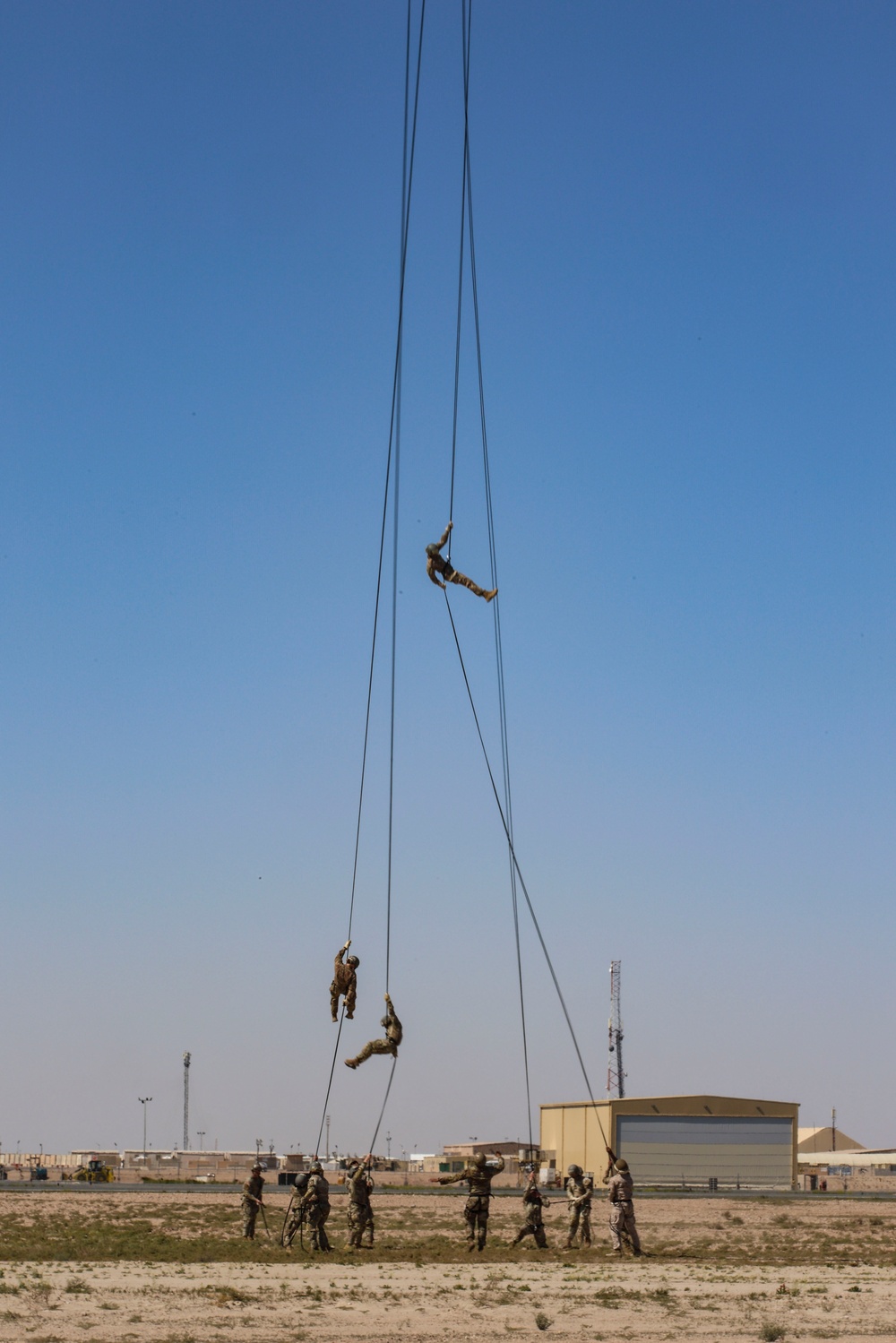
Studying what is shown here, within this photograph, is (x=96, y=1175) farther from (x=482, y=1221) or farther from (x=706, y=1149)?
(x=482, y=1221)

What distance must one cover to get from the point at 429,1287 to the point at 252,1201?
8293 millimetres

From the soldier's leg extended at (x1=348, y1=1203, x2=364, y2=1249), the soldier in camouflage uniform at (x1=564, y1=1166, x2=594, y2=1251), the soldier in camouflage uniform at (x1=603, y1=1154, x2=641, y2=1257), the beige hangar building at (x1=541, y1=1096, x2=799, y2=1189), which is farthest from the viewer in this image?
the beige hangar building at (x1=541, y1=1096, x2=799, y2=1189)

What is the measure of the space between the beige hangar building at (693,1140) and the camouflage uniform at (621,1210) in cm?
3976

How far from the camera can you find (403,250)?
29531 mm

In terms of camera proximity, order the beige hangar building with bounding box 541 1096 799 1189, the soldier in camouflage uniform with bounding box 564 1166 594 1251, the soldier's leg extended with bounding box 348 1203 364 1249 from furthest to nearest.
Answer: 1. the beige hangar building with bounding box 541 1096 799 1189
2. the soldier in camouflage uniform with bounding box 564 1166 594 1251
3. the soldier's leg extended with bounding box 348 1203 364 1249

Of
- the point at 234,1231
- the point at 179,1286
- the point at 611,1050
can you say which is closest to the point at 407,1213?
the point at 234,1231

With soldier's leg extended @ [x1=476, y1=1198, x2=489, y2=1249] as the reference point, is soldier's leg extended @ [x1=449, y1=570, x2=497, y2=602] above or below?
above

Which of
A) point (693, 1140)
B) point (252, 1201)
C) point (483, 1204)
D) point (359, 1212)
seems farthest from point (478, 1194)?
point (693, 1140)

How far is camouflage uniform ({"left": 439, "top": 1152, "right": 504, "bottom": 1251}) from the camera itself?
29.1m

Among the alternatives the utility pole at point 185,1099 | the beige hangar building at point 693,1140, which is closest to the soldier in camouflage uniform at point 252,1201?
the beige hangar building at point 693,1140

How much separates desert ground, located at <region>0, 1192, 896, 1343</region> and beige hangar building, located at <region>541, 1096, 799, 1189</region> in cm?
3082

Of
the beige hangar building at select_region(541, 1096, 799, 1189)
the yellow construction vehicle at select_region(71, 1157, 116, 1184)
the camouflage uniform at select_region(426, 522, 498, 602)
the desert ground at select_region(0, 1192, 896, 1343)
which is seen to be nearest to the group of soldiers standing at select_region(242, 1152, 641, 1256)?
the desert ground at select_region(0, 1192, 896, 1343)

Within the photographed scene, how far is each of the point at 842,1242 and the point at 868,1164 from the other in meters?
80.2

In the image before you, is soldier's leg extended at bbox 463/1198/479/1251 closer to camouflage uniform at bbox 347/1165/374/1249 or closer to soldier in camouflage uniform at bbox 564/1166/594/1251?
camouflage uniform at bbox 347/1165/374/1249
